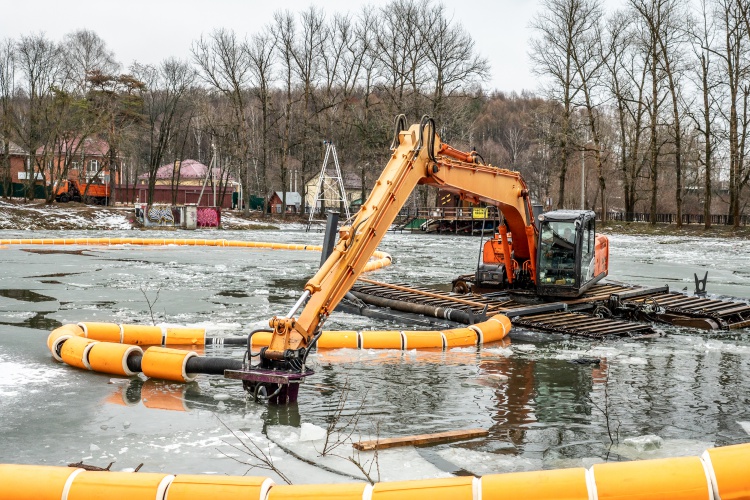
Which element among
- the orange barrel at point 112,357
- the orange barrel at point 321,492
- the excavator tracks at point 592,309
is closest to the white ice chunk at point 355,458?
the orange barrel at point 321,492

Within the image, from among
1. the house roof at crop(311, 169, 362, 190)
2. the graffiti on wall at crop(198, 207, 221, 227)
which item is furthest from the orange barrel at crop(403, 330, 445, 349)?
the house roof at crop(311, 169, 362, 190)

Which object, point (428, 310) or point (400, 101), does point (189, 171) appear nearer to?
point (400, 101)

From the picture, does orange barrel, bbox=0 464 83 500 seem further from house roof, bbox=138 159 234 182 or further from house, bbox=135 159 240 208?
house roof, bbox=138 159 234 182

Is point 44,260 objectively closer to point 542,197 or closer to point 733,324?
point 733,324

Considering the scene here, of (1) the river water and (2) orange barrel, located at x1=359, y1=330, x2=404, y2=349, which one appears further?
(2) orange barrel, located at x1=359, y1=330, x2=404, y2=349

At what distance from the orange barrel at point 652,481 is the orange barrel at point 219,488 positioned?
2428 mm

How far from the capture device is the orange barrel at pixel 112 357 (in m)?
11.6

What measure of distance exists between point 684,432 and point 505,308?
29.0 ft

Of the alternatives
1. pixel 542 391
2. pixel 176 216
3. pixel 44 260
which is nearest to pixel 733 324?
pixel 542 391

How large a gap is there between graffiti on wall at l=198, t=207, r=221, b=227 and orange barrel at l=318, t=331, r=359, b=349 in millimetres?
46924

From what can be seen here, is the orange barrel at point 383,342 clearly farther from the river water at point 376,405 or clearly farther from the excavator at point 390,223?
the excavator at point 390,223

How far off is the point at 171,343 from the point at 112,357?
8.06ft

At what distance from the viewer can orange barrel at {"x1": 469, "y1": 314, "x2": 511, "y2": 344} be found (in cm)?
1508

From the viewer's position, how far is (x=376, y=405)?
1021cm
